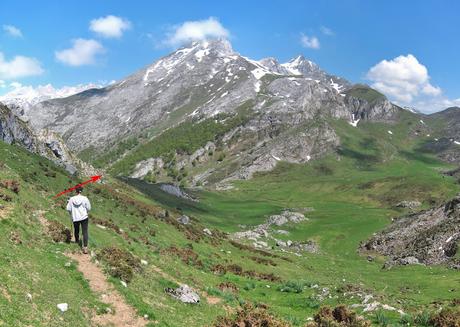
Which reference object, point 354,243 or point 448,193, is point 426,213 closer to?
point 354,243

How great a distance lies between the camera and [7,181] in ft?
108

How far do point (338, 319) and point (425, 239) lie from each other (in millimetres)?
57448

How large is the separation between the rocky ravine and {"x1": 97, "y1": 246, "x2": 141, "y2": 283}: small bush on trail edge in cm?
4893

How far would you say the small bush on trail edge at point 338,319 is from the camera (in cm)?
2262

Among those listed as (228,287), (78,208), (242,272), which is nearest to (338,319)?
(228,287)

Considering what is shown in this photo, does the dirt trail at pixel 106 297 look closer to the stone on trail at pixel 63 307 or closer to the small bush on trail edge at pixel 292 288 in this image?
the stone on trail at pixel 63 307

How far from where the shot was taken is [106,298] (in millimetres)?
21328

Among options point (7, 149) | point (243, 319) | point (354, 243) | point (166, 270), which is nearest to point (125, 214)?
point (7, 149)

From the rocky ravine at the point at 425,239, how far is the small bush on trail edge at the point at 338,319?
42777mm

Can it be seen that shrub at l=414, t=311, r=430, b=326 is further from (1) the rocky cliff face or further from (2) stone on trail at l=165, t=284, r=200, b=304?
(1) the rocky cliff face

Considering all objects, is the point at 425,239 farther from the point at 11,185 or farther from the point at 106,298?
the point at 106,298

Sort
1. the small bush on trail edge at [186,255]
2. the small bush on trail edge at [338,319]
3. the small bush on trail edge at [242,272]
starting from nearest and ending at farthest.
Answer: the small bush on trail edge at [338,319], the small bush on trail edge at [186,255], the small bush on trail edge at [242,272]

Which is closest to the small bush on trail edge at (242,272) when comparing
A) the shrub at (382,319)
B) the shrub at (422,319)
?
the shrub at (382,319)

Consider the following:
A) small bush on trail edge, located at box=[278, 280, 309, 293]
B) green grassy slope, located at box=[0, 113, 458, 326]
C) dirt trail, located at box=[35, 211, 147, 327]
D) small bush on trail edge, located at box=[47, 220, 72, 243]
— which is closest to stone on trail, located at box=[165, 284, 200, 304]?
green grassy slope, located at box=[0, 113, 458, 326]
